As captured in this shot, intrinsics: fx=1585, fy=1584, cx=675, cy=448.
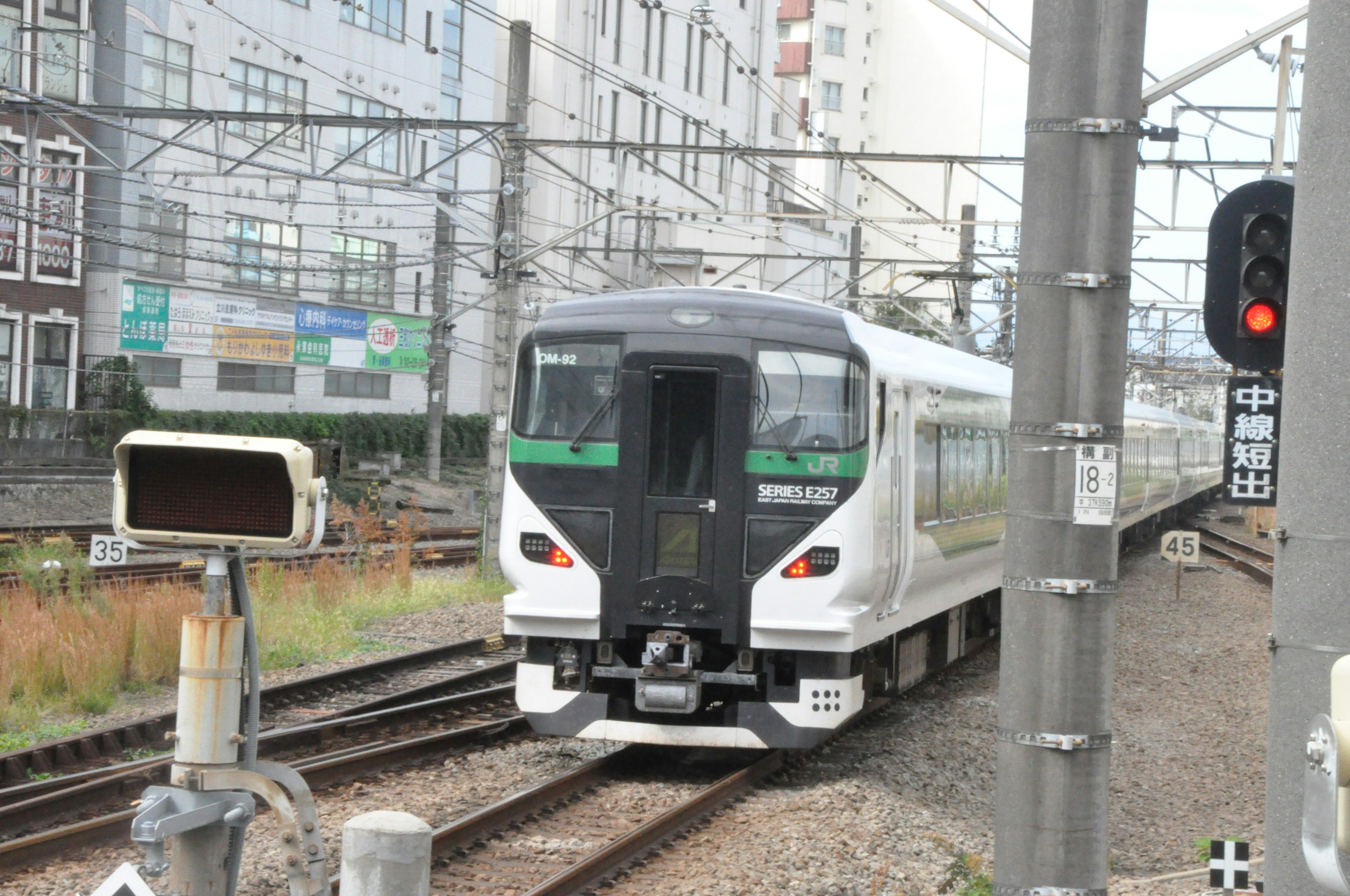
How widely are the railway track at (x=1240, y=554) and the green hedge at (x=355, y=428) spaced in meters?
19.5

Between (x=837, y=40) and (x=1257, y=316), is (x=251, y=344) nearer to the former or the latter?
(x=1257, y=316)

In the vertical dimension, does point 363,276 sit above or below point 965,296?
above

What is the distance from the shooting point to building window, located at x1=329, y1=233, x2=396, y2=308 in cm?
4269

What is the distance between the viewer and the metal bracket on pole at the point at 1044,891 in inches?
170

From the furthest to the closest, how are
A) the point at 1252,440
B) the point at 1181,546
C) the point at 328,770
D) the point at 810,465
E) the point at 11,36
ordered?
the point at 11,36
the point at 1181,546
the point at 810,465
the point at 328,770
the point at 1252,440

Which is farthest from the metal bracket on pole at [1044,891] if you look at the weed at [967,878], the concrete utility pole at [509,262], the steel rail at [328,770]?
the concrete utility pole at [509,262]

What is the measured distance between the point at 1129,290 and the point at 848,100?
268 ft

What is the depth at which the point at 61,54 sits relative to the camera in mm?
34062

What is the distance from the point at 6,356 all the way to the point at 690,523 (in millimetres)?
28551

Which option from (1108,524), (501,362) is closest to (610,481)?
(1108,524)

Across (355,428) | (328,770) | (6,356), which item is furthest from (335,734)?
(355,428)

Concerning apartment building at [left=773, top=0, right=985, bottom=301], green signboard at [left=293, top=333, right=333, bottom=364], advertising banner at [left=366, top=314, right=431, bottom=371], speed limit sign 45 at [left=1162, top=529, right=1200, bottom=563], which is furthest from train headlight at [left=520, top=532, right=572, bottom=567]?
apartment building at [left=773, top=0, right=985, bottom=301]

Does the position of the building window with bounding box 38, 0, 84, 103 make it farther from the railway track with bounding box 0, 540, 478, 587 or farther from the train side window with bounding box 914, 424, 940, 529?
the train side window with bounding box 914, 424, 940, 529

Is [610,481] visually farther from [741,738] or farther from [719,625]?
[741,738]
